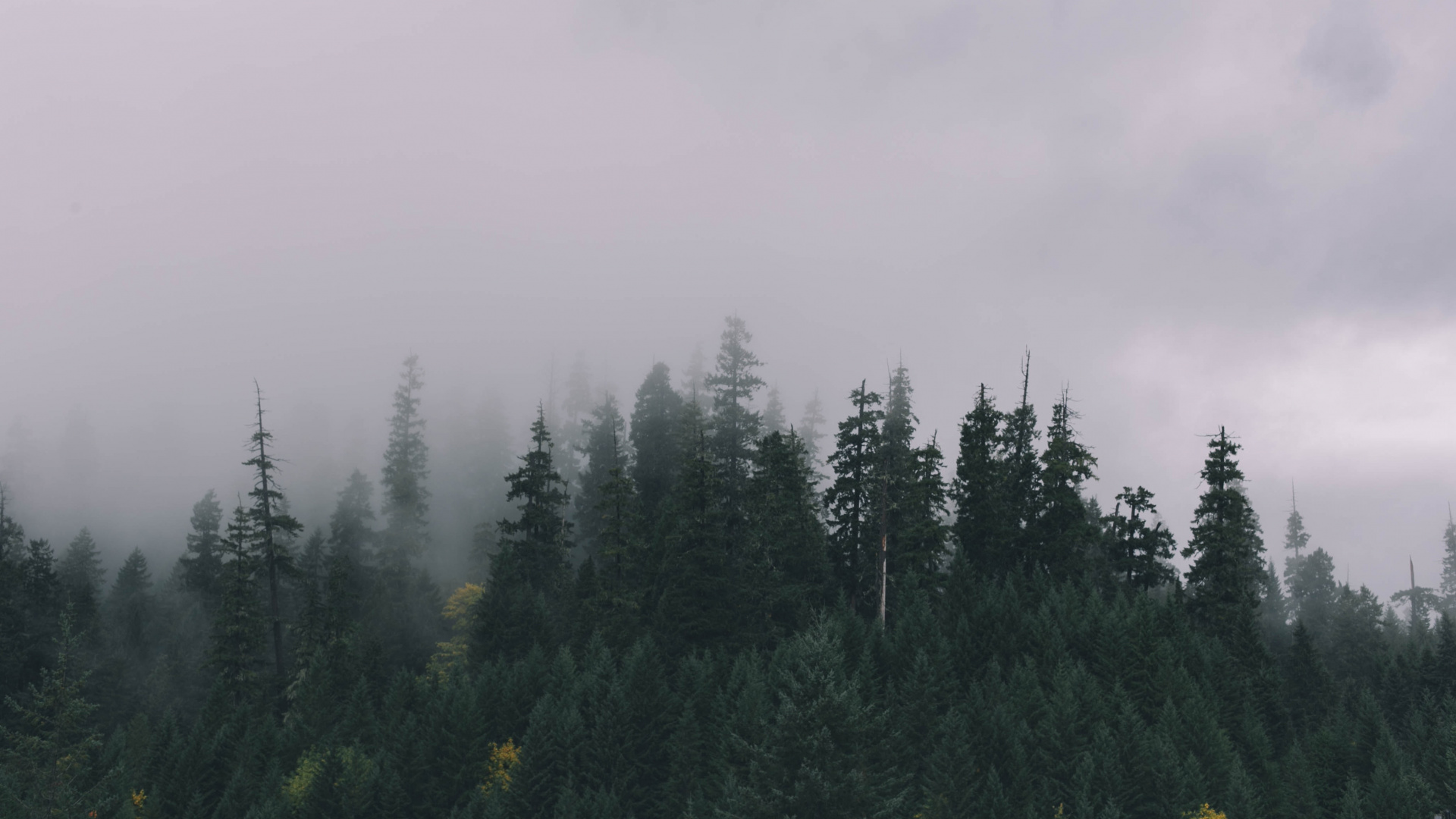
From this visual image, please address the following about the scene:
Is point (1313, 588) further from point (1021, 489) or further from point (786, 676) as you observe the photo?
point (786, 676)

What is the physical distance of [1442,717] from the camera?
52438 millimetres

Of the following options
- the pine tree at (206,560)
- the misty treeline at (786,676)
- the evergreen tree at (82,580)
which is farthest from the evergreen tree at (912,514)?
the evergreen tree at (82,580)

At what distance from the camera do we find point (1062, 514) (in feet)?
187

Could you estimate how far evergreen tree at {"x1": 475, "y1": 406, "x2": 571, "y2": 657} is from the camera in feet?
192

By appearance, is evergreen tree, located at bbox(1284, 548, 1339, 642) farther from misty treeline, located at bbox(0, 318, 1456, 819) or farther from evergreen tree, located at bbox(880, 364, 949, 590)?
evergreen tree, located at bbox(880, 364, 949, 590)

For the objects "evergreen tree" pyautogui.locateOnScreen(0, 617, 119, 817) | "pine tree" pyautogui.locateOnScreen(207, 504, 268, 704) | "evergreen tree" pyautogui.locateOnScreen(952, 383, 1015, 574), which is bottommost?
"evergreen tree" pyautogui.locateOnScreen(0, 617, 119, 817)

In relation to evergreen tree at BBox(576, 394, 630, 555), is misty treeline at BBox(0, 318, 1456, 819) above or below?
below

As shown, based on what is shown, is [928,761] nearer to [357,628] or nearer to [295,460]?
[357,628]

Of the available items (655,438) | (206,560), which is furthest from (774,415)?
(206,560)

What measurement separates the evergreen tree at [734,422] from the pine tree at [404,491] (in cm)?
3425

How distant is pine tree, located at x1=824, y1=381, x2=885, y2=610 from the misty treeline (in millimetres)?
232

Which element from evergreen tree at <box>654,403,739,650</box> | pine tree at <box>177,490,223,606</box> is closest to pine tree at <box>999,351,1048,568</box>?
evergreen tree at <box>654,403,739,650</box>

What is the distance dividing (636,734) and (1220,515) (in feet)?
122

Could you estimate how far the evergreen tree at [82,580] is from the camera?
266 ft
